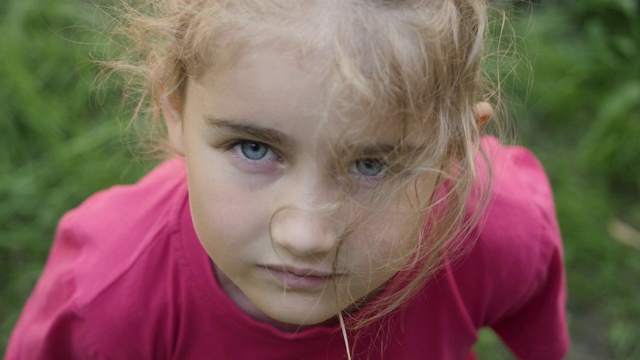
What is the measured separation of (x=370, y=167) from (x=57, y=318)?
2.06 ft

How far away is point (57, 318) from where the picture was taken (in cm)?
151

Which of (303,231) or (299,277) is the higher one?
(303,231)

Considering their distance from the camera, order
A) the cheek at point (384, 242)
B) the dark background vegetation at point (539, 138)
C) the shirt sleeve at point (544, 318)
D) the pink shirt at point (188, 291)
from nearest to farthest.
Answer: the cheek at point (384, 242) < the pink shirt at point (188, 291) < the shirt sleeve at point (544, 318) < the dark background vegetation at point (539, 138)

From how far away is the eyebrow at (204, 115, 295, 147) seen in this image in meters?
1.13

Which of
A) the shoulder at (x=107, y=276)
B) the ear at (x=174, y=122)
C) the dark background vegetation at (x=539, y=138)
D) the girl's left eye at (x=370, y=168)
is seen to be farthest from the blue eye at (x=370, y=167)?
the dark background vegetation at (x=539, y=138)

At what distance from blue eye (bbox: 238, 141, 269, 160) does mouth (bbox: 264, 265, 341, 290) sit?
15 centimetres

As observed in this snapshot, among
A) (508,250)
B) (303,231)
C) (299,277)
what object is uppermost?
(303,231)

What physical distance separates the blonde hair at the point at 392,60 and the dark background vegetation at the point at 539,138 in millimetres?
900

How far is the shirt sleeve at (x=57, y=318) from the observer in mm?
1505

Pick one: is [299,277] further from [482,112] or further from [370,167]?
[482,112]

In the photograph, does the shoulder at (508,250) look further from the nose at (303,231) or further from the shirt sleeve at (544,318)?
the nose at (303,231)

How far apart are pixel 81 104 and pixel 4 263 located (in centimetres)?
49

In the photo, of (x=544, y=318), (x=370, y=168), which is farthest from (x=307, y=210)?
(x=544, y=318)

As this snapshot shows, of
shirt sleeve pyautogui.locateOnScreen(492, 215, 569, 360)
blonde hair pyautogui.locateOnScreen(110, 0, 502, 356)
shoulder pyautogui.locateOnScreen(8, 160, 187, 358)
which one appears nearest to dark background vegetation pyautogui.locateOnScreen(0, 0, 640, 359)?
shirt sleeve pyautogui.locateOnScreen(492, 215, 569, 360)
